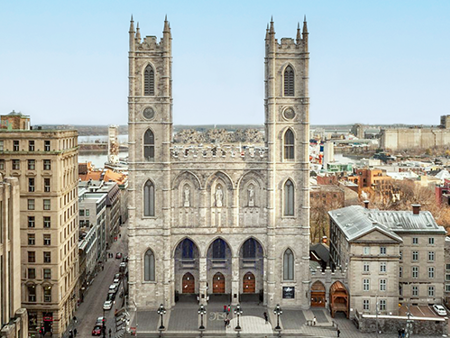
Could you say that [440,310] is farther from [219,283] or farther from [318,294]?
[219,283]

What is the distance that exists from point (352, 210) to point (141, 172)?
2554 cm

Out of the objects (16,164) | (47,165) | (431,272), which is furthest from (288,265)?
(16,164)

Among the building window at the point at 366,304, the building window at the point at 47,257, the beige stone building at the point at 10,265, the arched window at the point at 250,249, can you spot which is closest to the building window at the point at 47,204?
the building window at the point at 47,257

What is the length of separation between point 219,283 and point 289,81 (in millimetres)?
23568

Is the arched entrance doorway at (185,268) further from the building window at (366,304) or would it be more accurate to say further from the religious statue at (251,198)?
the building window at (366,304)

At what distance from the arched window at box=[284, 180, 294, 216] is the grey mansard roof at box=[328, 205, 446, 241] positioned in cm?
637

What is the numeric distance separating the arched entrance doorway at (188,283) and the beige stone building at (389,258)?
16.0 m

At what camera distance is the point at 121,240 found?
322ft

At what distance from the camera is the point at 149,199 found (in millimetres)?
59156

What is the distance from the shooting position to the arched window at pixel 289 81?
5938 centimetres

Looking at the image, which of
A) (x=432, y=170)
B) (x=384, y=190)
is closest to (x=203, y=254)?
(x=384, y=190)

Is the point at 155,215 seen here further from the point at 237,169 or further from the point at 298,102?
the point at 298,102

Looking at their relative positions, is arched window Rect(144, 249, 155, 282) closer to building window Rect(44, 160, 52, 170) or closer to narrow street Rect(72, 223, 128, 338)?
narrow street Rect(72, 223, 128, 338)

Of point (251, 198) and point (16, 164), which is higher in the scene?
point (16, 164)
